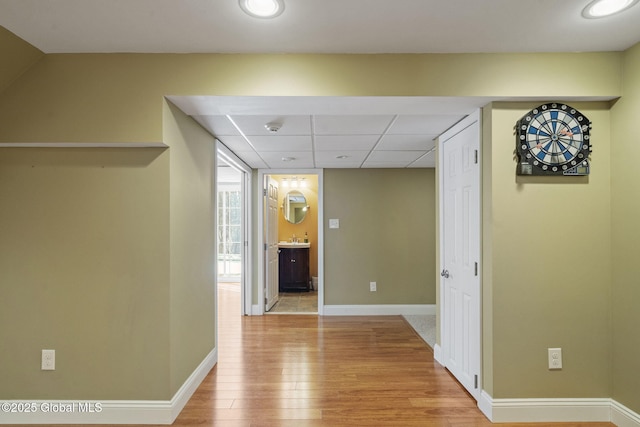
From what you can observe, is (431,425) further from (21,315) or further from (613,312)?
(21,315)

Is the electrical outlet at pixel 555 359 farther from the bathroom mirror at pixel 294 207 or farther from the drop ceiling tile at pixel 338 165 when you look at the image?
the bathroom mirror at pixel 294 207

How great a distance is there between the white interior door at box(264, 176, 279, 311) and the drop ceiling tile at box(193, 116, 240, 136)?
2.09 meters

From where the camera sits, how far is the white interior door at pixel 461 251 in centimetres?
238

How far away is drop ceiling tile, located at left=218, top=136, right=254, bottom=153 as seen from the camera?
3.16m

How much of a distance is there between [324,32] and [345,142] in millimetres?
1537

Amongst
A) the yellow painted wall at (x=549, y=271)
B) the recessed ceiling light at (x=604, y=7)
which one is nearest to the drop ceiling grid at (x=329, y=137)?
the yellow painted wall at (x=549, y=271)

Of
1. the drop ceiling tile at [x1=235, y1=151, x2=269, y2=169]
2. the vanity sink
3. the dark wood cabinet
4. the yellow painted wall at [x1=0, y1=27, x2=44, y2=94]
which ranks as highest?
the yellow painted wall at [x1=0, y1=27, x2=44, y2=94]

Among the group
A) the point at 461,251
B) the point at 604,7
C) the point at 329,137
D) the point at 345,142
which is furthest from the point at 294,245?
the point at 604,7

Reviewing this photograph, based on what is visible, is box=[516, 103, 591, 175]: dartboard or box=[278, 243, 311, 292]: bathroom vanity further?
box=[278, 243, 311, 292]: bathroom vanity

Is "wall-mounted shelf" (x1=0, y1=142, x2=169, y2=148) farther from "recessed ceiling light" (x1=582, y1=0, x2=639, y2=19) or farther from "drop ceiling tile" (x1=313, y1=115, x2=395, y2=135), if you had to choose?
"recessed ceiling light" (x1=582, y1=0, x2=639, y2=19)

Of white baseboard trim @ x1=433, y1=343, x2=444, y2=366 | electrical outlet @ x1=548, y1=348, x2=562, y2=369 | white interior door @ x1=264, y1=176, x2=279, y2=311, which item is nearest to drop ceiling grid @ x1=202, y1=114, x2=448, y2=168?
white interior door @ x1=264, y1=176, x2=279, y2=311

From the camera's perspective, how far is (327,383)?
8.93ft

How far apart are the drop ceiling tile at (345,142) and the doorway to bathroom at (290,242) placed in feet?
4.61

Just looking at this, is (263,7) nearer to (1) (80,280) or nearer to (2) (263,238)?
(1) (80,280)
